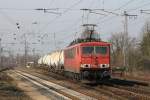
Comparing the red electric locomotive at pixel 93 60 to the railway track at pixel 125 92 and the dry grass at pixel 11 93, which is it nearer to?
the railway track at pixel 125 92

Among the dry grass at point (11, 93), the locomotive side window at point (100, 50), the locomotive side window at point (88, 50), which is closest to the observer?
the dry grass at point (11, 93)

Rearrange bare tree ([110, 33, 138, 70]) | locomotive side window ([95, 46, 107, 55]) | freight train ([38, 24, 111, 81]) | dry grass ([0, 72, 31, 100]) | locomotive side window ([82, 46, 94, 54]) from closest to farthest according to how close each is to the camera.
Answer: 1. dry grass ([0, 72, 31, 100])
2. freight train ([38, 24, 111, 81])
3. locomotive side window ([82, 46, 94, 54])
4. locomotive side window ([95, 46, 107, 55])
5. bare tree ([110, 33, 138, 70])

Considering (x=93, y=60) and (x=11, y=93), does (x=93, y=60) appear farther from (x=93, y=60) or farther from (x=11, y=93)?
(x=11, y=93)

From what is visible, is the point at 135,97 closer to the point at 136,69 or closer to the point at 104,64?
the point at 104,64

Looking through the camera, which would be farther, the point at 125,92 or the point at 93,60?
the point at 93,60

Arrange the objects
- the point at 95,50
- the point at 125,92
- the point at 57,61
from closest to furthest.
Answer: the point at 125,92
the point at 95,50
the point at 57,61

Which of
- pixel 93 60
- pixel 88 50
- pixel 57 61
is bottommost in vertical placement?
pixel 93 60

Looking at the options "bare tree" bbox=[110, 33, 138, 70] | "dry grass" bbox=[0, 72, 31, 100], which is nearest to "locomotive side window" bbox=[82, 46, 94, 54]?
"dry grass" bbox=[0, 72, 31, 100]

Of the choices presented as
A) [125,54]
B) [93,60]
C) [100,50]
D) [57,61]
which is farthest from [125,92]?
[57,61]

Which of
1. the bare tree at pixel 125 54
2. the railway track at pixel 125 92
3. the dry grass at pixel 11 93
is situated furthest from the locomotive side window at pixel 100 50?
the bare tree at pixel 125 54

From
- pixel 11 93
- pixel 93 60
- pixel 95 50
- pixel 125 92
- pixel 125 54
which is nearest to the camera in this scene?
pixel 125 92

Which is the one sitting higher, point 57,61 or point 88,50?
point 88,50

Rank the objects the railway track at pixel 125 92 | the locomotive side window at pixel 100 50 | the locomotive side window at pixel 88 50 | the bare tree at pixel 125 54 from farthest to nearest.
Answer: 1. the bare tree at pixel 125 54
2. the locomotive side window at pixel 100 50
3. the locomotive side window at pixel 88 50
4. the railway track at pixel 125 92

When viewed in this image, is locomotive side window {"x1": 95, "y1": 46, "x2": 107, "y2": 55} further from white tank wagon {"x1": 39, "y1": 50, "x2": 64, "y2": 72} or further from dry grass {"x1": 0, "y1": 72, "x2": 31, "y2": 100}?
white tank wagon {"x1": 39, "y1": 50, "x2": 64, "y2": 72}
